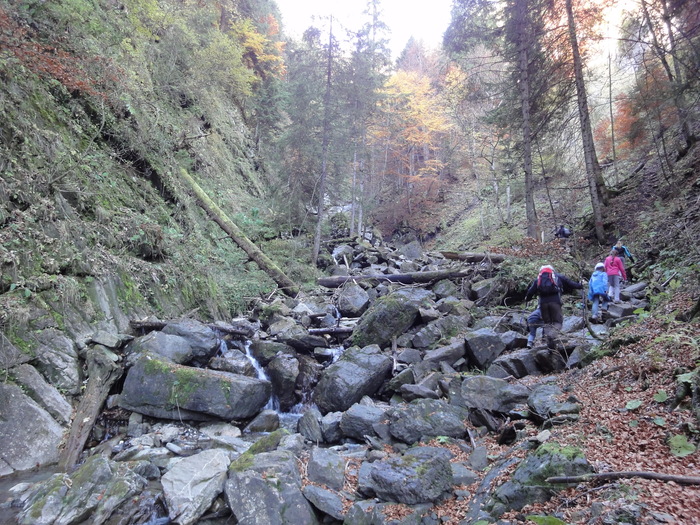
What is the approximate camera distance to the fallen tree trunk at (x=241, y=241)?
47.6ft

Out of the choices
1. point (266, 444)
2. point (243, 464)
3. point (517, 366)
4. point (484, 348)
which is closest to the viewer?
point (243, 464)

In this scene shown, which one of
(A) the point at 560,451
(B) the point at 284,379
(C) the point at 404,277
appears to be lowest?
(A) the point at 560,451

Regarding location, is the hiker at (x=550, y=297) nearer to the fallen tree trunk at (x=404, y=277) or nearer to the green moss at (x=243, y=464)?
the fallen tree trunk at (x=404, y=277)

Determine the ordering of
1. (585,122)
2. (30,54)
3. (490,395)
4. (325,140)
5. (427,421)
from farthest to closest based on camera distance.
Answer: (325,140) < (585,122) < (30,54) < (490,395) < (427,421)

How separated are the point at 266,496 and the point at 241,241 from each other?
11.4 metres

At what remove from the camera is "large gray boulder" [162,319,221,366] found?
8375mm

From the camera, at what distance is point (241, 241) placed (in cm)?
1477

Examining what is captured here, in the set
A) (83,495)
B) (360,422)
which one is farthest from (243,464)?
(360,422)

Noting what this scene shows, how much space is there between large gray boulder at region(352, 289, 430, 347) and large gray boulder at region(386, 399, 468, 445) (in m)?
3.67

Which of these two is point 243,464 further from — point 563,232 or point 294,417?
point 563,232

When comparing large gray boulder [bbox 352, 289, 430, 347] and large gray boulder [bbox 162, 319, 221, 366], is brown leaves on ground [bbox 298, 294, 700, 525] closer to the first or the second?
large gray boulder [bbox 352, 289, 430, 347]

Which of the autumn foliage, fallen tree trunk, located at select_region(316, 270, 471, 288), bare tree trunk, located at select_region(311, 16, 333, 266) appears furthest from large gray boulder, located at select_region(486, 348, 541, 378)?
bare tree trunk, located at select_region(311, 16, 333, 266)

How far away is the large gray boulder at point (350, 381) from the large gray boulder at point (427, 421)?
147 centimetres

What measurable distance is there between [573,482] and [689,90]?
13.5 metres
